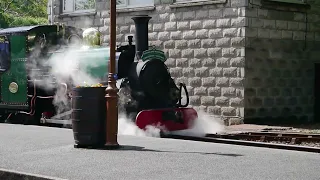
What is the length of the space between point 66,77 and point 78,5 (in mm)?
5774

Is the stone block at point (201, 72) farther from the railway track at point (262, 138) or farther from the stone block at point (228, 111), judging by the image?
→ the railway track at point (262, 138)

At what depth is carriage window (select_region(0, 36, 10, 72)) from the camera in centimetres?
1536

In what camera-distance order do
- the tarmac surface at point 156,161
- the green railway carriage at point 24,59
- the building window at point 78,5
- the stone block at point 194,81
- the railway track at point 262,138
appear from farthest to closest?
the building window at point 78,5, the stone block at point 194,81, the green railway carriage at point 24,59, the railway track at point 262,138, the tarmac surface at point 156,161

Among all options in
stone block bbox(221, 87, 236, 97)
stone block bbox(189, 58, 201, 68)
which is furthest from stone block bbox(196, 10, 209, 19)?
stone block bbox(221, 87, 236, 97)

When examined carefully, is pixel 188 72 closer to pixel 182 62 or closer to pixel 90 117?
pixel 182 62

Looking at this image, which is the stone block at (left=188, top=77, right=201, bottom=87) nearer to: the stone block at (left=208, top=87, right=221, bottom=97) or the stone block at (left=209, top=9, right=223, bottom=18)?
the stone block at (left=208, top=87, right=221, bottom=97)

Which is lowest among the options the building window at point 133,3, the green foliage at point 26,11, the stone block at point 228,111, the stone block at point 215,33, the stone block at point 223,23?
the stone block at point 228,111

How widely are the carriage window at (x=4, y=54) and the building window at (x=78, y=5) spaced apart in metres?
4.17

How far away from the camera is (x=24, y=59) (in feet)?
48.8

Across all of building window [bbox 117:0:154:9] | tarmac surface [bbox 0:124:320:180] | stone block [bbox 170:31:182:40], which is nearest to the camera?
tarmac surface [bbox 0:124:320:180]

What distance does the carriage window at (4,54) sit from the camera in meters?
15.4

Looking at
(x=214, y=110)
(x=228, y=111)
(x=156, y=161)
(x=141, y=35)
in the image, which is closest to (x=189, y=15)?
(x=214, y=110)

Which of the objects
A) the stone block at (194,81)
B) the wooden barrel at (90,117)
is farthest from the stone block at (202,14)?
the wooden barrel at (90,117)

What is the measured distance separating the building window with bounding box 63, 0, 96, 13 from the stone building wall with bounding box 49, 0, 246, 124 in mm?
2633
